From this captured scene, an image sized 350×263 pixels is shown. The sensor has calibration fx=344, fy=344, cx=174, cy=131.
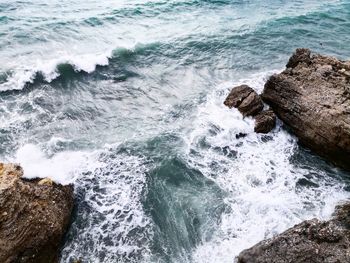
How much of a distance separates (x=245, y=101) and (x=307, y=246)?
7.22m

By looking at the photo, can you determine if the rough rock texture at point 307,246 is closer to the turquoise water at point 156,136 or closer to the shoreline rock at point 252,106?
the turquoise water at point 156,136

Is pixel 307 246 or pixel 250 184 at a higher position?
pixel 307 246

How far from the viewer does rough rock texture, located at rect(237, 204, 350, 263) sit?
697 centimetres

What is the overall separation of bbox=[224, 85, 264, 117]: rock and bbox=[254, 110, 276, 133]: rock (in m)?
0.43

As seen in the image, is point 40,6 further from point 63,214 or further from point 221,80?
point 63,214

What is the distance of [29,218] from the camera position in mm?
8305

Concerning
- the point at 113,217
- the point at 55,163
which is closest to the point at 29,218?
the point at 113,217

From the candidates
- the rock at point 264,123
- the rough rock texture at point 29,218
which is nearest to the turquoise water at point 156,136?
the rock at point 264,123

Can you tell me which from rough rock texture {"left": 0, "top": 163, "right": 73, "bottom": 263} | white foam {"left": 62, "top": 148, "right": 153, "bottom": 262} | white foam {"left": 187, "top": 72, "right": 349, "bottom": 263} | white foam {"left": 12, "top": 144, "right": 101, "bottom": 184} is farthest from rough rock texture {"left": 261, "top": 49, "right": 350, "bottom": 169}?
rough rock texture {"left": 0, "top": 163, "right": 73, "bottom": 263}

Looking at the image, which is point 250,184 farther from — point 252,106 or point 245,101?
point 245,101

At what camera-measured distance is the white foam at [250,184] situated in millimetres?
9047

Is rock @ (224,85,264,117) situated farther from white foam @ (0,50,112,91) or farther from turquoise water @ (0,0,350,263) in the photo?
white foam @ (0,50,112,91)

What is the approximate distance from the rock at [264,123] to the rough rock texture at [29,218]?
714 cm

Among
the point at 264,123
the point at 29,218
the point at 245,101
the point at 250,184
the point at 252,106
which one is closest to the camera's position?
the point at 29,218
